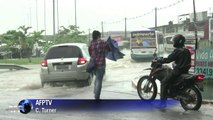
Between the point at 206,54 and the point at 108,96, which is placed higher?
the point at 206,54

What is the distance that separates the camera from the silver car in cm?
1451

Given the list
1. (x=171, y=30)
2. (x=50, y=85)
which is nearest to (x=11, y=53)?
(x=171, y=30)

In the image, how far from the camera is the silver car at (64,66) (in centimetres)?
1451

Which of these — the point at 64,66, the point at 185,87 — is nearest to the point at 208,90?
the point at 185,87

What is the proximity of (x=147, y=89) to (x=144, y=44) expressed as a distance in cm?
2639

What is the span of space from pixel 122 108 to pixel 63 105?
1364 mm

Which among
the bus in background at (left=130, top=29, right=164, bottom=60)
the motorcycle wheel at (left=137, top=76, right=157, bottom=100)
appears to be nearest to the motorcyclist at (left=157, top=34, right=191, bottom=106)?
the motorcycle wheel at (left=137, top=76, right=157, bottom=100)

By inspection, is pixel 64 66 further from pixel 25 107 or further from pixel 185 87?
pixel 185 87

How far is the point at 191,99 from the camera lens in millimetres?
9258

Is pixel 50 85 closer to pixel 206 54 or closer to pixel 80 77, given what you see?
pixel 80 77

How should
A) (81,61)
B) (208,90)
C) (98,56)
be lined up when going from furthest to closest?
1. (81,61)
2. (208,90)
3. (98,56)

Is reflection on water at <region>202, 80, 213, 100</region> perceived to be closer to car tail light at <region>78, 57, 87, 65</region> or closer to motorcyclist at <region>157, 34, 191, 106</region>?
motorcyclist at <region>157, 34, 191, 106</region>

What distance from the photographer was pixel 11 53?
186 feet

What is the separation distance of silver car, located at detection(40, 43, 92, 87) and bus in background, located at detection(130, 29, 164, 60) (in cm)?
2216
